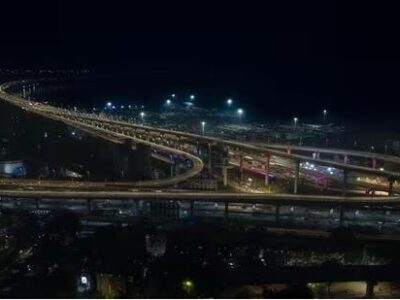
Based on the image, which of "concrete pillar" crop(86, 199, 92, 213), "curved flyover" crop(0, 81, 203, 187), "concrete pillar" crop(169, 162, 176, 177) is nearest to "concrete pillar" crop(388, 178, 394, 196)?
"curved flyover" crop(0, 81, 203, 187)

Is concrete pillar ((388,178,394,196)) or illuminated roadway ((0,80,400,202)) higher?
illuminated roadway ((0,80,400,202))

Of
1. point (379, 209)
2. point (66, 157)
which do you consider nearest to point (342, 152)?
point (379, 209)

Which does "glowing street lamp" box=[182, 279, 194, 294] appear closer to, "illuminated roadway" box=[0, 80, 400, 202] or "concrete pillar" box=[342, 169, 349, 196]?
"illuminated roadway" box=[0, 80, 400, 202]

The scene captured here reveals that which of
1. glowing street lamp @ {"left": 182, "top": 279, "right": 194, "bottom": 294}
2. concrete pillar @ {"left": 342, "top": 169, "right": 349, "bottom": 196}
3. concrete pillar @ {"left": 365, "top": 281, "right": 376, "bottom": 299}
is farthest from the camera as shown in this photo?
concrete pillar @ {"left": 342, "top": 169, "right": 349, "bottom": 196}

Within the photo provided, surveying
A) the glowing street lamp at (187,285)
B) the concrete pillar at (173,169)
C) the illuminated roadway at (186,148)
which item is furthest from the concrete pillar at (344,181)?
the glowing street lamp at (187,285)

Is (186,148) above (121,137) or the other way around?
the other way around

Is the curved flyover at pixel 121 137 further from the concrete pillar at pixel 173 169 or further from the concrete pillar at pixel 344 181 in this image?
the concrete pillar at pixel 344 181

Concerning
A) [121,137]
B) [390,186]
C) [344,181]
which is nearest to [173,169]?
[121,137]

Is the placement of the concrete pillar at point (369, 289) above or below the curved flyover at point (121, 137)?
below

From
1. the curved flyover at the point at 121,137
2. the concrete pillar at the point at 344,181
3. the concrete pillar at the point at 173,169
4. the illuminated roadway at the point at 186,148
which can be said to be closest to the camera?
the curved flyover at the point at 121,137

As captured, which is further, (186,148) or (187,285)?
(186,148)

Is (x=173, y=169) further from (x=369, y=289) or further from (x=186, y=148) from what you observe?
(x=369, y=289)
